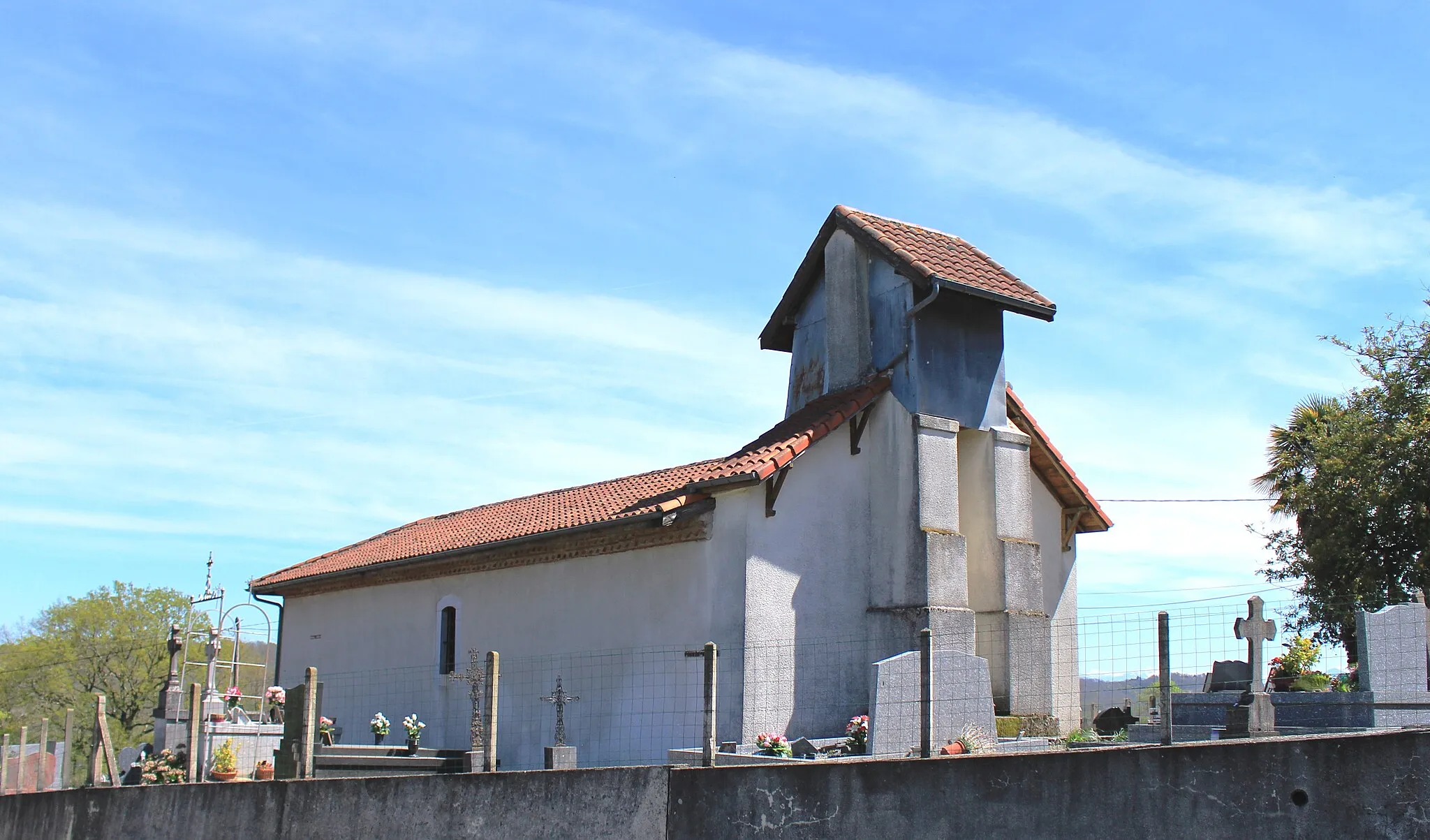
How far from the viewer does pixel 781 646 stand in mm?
16562

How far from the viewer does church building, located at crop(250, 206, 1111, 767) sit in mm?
16625

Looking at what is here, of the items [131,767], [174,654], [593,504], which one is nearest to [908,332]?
[593,504]

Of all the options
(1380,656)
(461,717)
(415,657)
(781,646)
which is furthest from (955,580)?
(415,657)

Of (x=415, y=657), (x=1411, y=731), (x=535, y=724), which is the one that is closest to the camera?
(x=1411, y=731)

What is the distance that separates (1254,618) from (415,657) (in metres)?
14.6

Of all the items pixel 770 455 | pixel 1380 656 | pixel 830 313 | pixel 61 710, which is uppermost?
pixel 830 313

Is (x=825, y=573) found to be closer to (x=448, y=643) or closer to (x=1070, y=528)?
(x=1070, y=528)

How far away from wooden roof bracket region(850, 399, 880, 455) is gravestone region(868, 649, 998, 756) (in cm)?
494

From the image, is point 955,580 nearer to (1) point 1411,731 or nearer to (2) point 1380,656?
(2) point 1380,656

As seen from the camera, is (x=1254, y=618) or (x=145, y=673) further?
(x=145, y=673)

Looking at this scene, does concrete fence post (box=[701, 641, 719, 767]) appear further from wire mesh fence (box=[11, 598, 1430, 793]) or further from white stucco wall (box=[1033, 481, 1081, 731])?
white stucco wall (box=[1033, 481, 1081, 731])

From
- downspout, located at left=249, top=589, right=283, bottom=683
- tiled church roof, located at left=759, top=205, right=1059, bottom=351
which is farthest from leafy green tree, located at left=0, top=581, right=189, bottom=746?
tiled church roof, located at left=759, top=205, right=1059, bottom=351

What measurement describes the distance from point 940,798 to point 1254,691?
3.87m

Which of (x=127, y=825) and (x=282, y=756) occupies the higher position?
(x=282, y=756)
